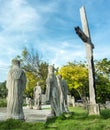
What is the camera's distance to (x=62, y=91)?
19.0 metres

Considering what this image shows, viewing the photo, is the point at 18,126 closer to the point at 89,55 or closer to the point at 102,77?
the point at 89,55

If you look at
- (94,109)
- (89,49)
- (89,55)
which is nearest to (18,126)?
(94,109)

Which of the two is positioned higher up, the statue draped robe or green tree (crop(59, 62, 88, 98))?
green tree (crop(59, 62, 88, 98))

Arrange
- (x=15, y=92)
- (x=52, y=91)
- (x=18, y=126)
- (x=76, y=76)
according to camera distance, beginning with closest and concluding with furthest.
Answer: (x=18, y=126) → (x=15, y=92) → (x=52, y=91) → (x=76, y=76)

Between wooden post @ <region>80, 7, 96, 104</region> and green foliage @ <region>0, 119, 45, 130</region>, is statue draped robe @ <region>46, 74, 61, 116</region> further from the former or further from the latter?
green foliage @ <region>0, 119, 45, 130</region>

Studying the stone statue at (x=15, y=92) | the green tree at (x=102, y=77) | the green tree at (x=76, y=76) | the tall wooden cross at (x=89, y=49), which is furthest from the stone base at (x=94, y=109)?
the green tree at (x=102, y=77)

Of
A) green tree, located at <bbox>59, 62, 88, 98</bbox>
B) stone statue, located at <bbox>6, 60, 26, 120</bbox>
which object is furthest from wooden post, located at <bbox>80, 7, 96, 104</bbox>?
green tree, located at <bbox>59, 62, 88, 98</bbox>

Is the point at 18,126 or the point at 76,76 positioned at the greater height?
the point at 76,76

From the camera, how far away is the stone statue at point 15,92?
1208 centimetres

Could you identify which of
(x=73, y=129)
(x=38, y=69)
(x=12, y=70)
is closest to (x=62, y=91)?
(x=12, y=70)

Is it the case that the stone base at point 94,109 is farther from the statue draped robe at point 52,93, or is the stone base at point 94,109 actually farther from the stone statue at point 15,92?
the stone statue at point 15,92

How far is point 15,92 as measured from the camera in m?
12.2

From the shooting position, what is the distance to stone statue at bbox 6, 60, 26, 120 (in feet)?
39.6

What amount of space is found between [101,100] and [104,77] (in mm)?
3472
